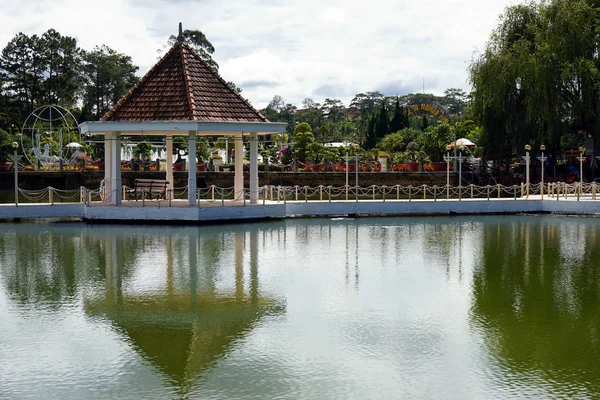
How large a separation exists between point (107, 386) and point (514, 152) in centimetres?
3511

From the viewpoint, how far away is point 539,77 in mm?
35812

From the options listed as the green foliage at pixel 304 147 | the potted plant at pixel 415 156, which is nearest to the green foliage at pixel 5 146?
the green foliage at pixel 304 147

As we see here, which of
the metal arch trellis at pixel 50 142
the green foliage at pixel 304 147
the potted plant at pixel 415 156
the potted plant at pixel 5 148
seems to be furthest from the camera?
the green foliage at pixel 304 147

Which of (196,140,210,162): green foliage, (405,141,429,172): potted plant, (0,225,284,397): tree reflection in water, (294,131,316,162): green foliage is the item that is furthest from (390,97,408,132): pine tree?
(0,225,284,397): tree reflection in water

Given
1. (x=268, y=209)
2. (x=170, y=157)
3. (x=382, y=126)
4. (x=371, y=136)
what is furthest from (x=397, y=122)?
(x=268, y=209)

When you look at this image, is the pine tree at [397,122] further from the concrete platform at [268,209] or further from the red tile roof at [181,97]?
the red tile roof at [181,97]

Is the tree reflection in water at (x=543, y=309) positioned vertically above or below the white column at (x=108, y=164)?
below

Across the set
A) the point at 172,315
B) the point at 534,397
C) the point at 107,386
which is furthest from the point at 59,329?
the point at 534,397

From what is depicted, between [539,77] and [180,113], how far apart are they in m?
19.0

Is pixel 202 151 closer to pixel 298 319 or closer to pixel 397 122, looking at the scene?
pixel 397 122

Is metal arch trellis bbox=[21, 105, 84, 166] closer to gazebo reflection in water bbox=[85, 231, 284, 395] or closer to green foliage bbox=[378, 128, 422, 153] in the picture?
green foliage bbox=[378, 128, 422, 153]

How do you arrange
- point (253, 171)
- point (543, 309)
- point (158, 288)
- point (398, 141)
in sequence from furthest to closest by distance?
point (398, 141) < point (253, 171) < point (158, 288) < point (543, 309)

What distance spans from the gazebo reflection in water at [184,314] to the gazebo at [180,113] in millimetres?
9005

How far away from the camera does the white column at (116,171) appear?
25.4 meters
